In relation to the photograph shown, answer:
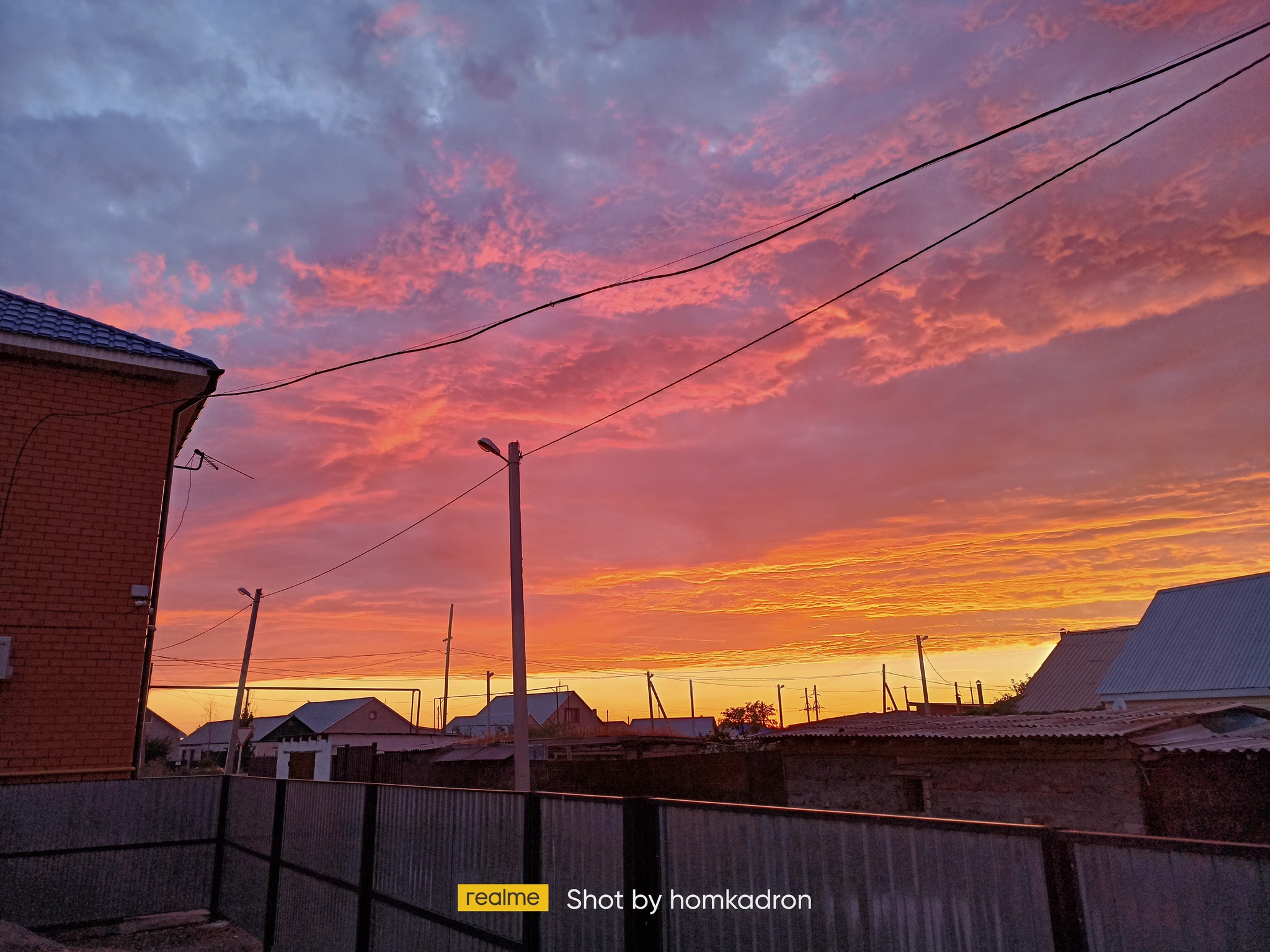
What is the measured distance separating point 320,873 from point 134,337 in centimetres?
892

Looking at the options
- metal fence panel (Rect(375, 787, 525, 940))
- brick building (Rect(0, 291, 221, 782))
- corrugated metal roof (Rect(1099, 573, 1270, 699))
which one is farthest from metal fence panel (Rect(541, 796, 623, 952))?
corrugated metal roof (Rect(1099, 573, 1270, 699))

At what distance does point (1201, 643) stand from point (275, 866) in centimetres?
3123

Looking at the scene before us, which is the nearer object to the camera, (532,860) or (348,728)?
(532,860)

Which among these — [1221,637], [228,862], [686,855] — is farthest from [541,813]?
[1221,637]

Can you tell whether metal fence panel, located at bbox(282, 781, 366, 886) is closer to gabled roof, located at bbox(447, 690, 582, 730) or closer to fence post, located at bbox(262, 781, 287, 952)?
fence post, located at bbox(262, 781, 287, 952)

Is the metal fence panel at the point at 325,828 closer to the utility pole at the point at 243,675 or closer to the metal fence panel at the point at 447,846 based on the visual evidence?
the metal fence panel at the point at 447,846

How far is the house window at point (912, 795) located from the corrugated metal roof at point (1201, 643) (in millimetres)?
16827

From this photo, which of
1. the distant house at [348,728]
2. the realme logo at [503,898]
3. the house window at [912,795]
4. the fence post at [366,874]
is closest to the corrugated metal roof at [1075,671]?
the house window at [912,795]

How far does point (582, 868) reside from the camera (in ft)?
17.5

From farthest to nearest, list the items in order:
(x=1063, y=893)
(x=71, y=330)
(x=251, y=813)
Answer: (x=71, y=330)
(x=251, y=813)
(x=1063, y=893)

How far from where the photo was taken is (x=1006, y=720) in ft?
58.9

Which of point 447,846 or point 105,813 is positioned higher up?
point 447,846

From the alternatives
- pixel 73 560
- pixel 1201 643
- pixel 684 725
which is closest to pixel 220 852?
pixel 73 560

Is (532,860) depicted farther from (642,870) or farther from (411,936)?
(411,936)
